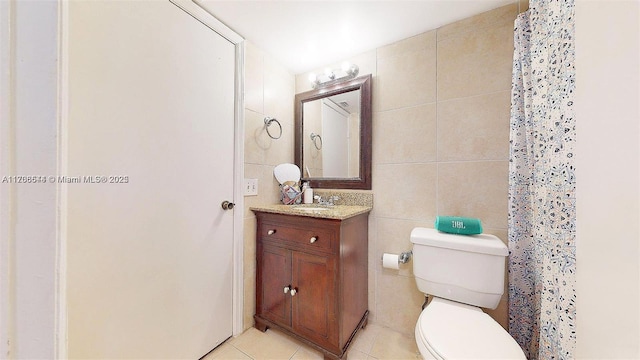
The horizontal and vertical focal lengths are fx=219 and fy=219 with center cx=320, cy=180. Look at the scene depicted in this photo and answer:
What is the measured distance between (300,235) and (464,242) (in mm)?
905

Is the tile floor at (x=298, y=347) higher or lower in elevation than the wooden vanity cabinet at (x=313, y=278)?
lower

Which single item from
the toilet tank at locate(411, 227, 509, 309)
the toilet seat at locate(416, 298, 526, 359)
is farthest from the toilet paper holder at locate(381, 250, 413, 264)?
the toilet seat at locate(416, 298, 526, 359)

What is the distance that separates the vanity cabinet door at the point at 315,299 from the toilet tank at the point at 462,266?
1.70 feet

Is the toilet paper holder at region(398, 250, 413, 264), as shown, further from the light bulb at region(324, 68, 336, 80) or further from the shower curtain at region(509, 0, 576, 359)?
the light bulb at region(324, 68, 336, 80)

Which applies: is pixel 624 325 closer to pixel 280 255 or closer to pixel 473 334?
pixel 473 334

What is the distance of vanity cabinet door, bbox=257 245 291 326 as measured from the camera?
1.43 metres

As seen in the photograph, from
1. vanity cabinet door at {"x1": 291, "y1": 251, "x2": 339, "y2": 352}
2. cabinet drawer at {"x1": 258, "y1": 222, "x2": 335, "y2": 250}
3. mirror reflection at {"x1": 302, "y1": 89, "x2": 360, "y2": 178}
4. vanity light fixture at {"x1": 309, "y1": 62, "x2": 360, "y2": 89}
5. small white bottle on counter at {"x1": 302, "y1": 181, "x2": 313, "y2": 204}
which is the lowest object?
vanity cabinet door at {"x1": 291, "y1": 251, "x2": 339, "y2": 352}

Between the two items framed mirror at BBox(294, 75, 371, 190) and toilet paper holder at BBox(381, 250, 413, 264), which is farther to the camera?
framed mirror at BBox(294, 75, 371, 190)

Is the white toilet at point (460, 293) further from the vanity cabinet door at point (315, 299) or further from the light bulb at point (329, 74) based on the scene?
the light bulb at point (329, 74)

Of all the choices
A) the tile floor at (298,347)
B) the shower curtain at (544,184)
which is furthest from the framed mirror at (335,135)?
the tile floor at (298,347)

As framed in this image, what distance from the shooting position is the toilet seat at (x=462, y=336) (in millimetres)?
807

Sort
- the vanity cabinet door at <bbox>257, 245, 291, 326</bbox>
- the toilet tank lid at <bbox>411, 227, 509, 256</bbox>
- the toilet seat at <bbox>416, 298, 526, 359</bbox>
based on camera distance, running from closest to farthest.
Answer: the toilet seat at <bbox>416, 298, 526, 359</bbox> < the toilet tank lid at <bbox>411, 227, 509, 256</bbox> < the vanity cabinet door at <bbox>257, 245, 291, 326</bbox>

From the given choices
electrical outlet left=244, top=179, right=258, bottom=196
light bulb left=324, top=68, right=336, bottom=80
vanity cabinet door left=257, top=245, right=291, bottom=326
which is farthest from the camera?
light bulb left=324, top=68, right=336, bottom=80

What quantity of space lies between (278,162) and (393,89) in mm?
1035
